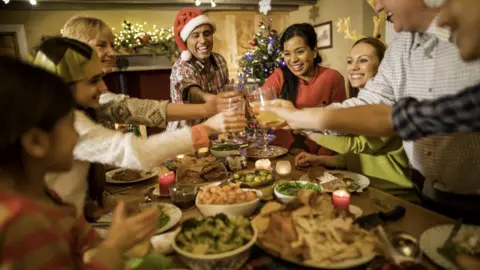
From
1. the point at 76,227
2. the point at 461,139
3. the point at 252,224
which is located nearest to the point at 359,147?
the point at 461,139

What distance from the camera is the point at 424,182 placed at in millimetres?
1783

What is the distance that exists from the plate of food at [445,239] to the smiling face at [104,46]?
70.7 inches

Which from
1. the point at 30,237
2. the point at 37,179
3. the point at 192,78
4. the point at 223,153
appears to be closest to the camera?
the point at 30,237

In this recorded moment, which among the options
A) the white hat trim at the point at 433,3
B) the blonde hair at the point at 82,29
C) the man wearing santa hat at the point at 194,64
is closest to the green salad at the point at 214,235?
the white hat trim at the point at 433,3

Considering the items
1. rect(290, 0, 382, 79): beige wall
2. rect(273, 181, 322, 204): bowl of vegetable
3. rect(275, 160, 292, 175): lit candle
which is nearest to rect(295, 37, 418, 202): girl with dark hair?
rect(275, 160, 292, 175): lit candle

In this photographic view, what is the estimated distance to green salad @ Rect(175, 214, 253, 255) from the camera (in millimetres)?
1089

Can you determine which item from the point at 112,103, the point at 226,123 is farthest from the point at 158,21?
the point at 226,123

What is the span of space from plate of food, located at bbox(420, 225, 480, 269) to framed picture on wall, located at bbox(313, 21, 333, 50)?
6804 millimetres

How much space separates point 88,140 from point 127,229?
0.57 meters

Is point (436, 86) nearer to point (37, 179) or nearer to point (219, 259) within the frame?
point (219, 259)

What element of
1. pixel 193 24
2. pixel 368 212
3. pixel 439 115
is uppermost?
pixel 193 24

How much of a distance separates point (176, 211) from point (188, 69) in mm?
1780

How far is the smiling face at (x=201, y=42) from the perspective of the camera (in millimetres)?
3174

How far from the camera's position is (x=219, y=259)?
1038 mm
